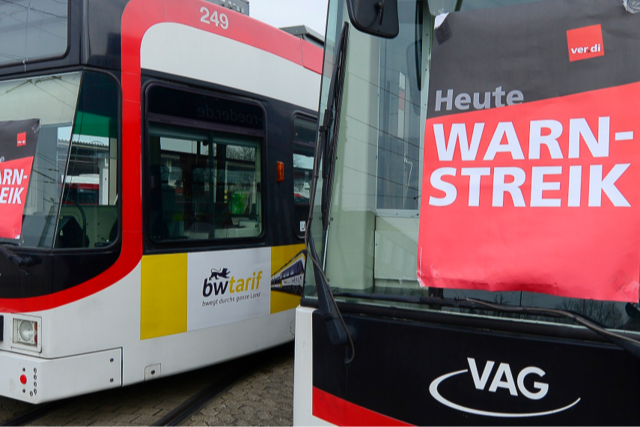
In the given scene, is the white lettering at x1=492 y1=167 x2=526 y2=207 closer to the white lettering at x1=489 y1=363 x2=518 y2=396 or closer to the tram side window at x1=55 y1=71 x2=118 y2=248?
the white lettering at x1=489 y1=363 x2=518 y2=396

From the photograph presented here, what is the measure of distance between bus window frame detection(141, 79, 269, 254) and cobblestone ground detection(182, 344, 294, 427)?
4.06ft

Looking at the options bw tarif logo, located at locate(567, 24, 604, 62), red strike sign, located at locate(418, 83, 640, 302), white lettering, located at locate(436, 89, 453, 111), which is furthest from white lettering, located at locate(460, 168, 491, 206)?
bw tarif logo, located at locate(567, 24, 604, 62)

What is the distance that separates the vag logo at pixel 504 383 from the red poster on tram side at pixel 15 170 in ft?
10.2

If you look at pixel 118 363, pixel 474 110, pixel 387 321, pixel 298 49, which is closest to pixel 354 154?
pixel 474 110

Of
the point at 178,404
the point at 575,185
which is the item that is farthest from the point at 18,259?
the point at 575,185

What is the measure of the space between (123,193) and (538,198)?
2955 mm

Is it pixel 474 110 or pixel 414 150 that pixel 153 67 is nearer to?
pixel 414 150

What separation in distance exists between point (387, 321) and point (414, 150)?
681mm

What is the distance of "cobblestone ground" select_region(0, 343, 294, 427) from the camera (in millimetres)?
3943

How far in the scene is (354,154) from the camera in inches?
91.4

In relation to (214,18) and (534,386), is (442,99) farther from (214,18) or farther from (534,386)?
(214,18)

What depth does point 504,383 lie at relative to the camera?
1810 mm

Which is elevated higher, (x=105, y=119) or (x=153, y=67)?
(x=153, y=67)

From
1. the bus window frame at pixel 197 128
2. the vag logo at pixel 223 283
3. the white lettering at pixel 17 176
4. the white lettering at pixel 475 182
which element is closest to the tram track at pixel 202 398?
the vag logo at pixel 223 283
